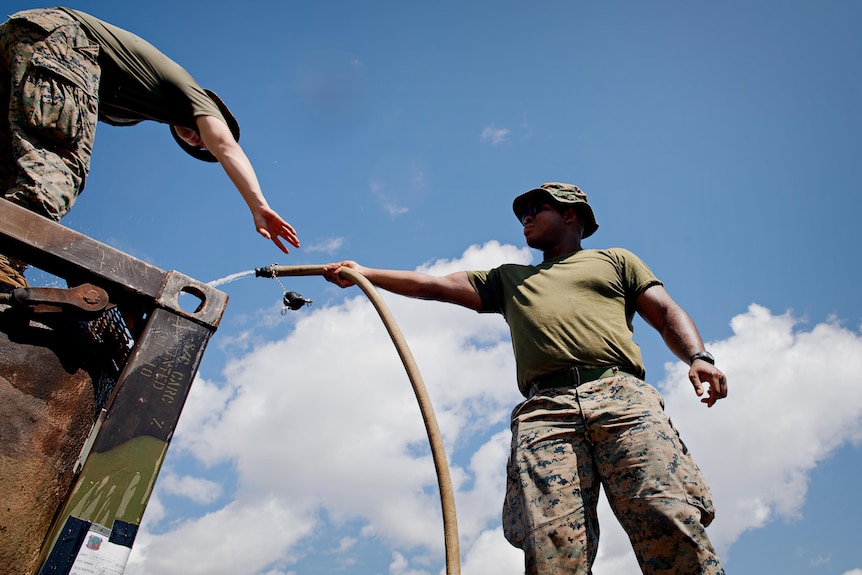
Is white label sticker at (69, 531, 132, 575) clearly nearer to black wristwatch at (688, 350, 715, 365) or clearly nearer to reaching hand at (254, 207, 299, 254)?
reaching hand at (254, 207, 299, 254)

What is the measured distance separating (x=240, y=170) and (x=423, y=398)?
144 cm

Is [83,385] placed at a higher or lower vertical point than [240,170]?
lower

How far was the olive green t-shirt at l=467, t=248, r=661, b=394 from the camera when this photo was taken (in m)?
3.13

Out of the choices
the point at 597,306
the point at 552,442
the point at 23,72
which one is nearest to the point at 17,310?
the point at 23,72

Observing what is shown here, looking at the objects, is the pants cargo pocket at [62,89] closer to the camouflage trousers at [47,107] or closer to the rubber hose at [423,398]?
the camouflage trousers at [47,107]

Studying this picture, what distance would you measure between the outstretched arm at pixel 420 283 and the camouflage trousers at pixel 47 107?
1.54 m

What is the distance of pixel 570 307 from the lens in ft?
10.8

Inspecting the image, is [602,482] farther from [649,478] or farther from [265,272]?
[265,272]

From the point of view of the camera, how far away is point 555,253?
12.8 feet

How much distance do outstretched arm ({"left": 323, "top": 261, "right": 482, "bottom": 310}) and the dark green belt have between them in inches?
31.4

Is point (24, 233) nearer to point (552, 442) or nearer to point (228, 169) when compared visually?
point (228, 169)

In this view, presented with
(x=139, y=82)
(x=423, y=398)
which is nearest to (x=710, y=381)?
(x=423, y=398)

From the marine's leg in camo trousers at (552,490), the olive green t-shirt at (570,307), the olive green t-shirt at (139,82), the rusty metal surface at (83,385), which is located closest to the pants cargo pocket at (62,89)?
the olive green t-shirt at (139,82)

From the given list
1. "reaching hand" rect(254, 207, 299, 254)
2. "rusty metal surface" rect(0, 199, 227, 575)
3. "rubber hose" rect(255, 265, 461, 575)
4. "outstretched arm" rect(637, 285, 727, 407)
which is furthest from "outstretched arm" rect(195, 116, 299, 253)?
"outstretched arm" rect(637, 285, 727, 407)
